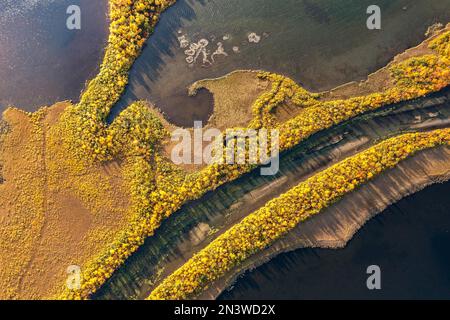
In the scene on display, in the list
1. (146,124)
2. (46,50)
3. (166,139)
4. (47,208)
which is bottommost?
(166,139)

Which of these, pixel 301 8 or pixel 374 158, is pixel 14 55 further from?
pixel 374 158

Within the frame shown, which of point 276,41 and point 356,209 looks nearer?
point 356,209

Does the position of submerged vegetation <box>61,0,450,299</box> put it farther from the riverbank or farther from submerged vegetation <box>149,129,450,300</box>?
the riverbank

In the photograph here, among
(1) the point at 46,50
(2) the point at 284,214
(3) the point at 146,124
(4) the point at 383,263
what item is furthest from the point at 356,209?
(1) the point at 46,50

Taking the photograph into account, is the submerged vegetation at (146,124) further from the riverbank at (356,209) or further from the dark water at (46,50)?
the riverbank at (356,209)

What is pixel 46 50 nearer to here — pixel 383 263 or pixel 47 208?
pixel 47 208

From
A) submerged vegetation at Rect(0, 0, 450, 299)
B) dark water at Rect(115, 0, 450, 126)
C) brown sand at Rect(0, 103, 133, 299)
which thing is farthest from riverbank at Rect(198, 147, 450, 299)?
brown sand at Rect(0, 103, 133, 299)

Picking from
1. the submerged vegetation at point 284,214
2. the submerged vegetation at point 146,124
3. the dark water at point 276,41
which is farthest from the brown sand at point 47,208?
the submerged vegetation at point 284,214
